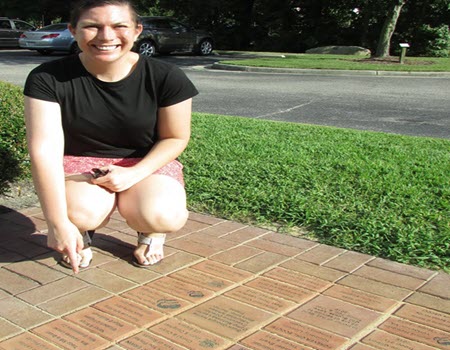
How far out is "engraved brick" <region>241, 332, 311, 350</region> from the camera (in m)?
2.26

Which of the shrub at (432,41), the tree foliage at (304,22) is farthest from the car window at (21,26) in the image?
the shrub at (432,41)

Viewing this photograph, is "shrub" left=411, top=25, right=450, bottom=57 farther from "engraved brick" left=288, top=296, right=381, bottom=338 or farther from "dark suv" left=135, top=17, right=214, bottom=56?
"engraved brick" left=288, top=296, right=381, bottom=338

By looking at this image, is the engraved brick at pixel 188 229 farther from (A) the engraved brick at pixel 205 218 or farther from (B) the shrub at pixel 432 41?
(B) the shrub at pixel 432 41

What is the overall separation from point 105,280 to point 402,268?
5.11ft

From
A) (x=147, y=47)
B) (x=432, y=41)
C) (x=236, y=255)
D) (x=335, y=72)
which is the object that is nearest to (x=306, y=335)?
(x=236, y=255)

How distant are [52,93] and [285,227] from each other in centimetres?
170

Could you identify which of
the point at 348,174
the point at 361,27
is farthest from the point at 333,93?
the point at 361,27

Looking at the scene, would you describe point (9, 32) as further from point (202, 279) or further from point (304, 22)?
point (202, 279)

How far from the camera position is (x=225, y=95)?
10.7 m

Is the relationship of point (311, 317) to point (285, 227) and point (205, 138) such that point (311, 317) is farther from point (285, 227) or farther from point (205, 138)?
point (205, 138)

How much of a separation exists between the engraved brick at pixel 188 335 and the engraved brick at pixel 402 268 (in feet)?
3.82

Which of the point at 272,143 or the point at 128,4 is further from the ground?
the point at 128,4

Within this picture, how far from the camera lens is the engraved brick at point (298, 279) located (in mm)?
2812

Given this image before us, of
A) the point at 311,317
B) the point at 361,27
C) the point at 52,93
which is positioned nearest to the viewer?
the point at 311,317
